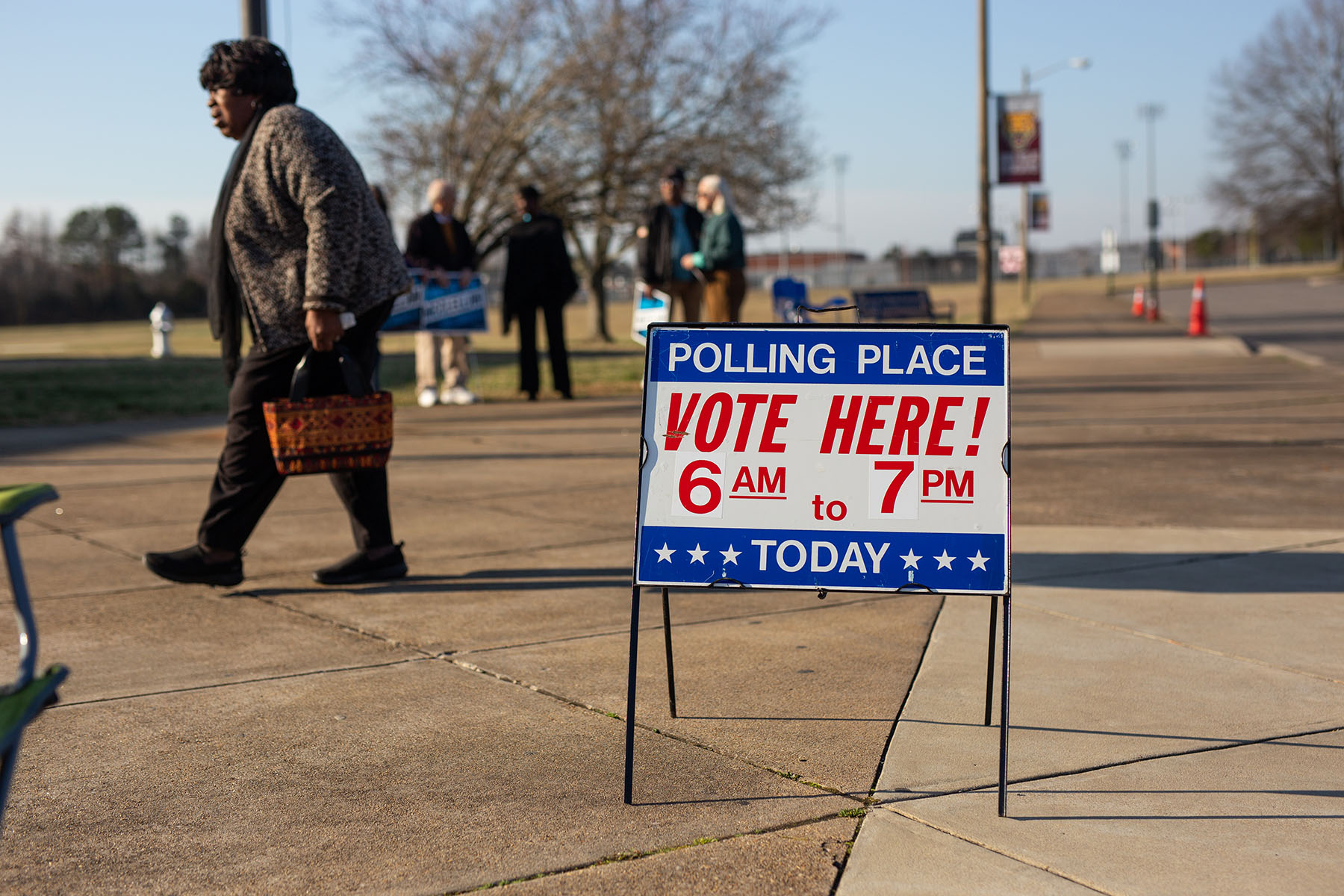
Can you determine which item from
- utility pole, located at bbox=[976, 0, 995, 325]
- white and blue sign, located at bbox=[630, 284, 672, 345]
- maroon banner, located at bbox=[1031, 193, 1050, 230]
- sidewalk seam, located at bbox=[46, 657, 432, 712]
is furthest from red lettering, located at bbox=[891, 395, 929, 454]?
maroon banner, located at bbox=[1031, 193, 1050, 230]

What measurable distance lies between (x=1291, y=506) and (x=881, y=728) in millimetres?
4367

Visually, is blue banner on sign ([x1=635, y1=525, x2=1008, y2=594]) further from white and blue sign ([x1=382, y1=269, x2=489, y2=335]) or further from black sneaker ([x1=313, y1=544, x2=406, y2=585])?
white and blue sign ([x1=382, y1=269, x2=489, y2=335])

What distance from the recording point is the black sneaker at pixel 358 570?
211 inches

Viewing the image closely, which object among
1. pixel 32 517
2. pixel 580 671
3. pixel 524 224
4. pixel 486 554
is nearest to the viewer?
pixel 580 671

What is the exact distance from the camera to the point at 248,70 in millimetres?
5172

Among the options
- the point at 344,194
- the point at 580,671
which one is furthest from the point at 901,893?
the point at 344,194

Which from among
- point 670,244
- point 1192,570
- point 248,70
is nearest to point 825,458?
point 1192,570

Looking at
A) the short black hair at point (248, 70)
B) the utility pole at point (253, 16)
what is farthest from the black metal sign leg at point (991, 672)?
the utility pole at point (253, 16)

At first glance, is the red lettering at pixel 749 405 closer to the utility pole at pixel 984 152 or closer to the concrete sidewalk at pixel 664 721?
the concrete sidewalk at pixel 664 721

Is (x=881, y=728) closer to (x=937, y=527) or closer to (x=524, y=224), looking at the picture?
(x=937, y=527)

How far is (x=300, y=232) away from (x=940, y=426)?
289 cm

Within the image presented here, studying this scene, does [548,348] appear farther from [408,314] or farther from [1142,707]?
[1142,707]

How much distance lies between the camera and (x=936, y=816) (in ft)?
9.77

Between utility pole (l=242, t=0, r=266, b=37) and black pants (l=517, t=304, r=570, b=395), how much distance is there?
17.7 feet
